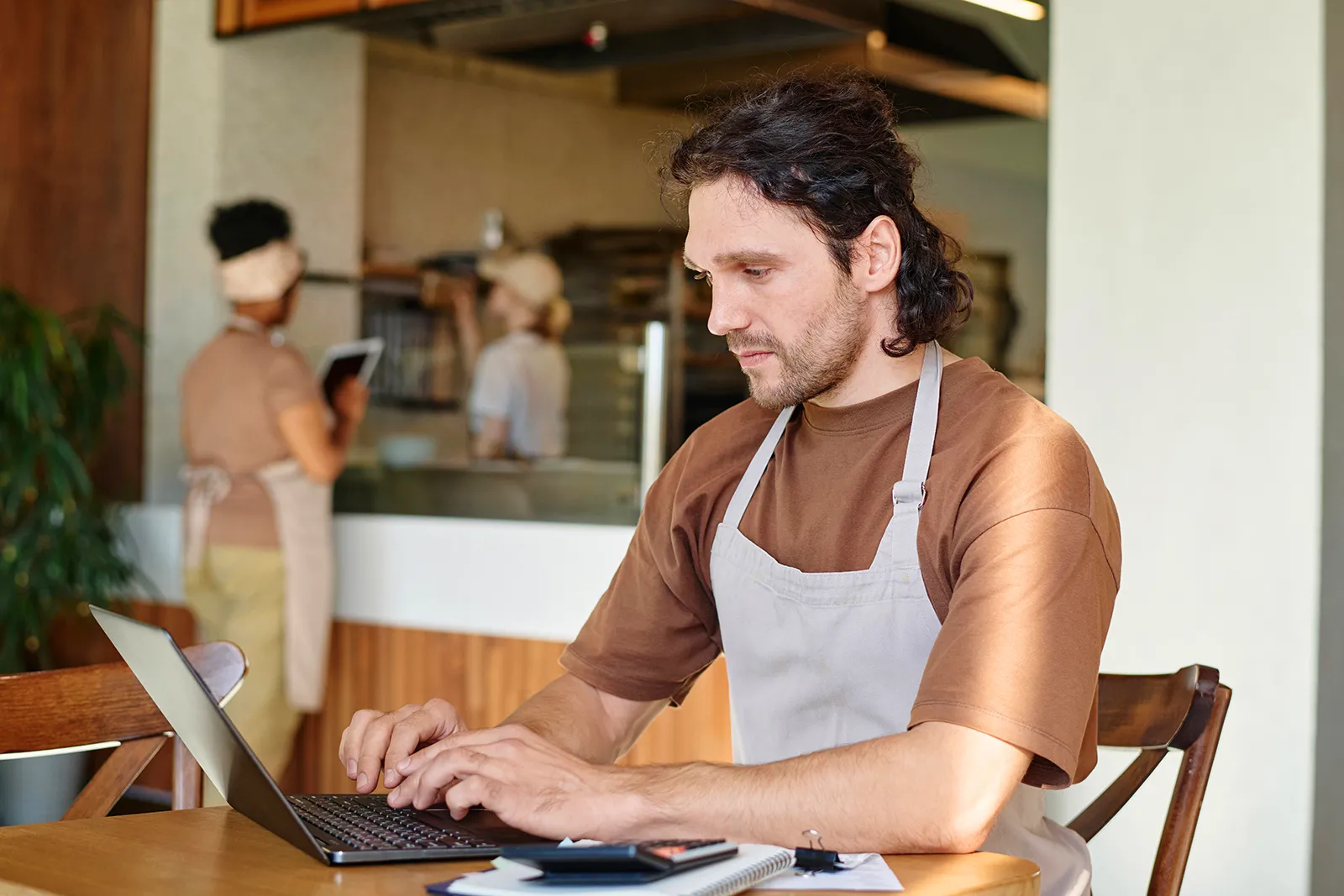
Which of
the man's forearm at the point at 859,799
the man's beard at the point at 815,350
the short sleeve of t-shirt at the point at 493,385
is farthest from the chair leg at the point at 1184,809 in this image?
the short sleeve of t-shirt at the point at 493,385

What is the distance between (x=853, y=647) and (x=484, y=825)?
37 cm

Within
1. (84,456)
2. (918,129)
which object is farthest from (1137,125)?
(918,129)

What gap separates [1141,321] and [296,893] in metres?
1.90

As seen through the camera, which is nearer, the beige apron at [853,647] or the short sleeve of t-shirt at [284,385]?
the beige apron at [853,647]

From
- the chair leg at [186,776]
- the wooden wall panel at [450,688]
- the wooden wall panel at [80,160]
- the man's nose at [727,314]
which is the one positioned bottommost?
the wooden wall panel at [450,688]

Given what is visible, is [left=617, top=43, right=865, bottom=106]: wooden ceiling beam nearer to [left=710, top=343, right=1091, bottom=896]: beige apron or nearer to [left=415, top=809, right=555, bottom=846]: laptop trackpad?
[left=710, top=343, right=1091, bottom=896]: beige apron

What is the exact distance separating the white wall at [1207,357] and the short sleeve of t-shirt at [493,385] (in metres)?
2.33

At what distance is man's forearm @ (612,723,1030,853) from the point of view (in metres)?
1.17

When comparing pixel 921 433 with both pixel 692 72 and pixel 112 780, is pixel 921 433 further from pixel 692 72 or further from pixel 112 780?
pixel 692 72

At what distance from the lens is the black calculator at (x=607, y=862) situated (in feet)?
3.21

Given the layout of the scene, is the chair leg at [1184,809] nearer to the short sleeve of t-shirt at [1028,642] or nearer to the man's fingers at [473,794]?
the short sleeve of t-shirt at [1028,642]

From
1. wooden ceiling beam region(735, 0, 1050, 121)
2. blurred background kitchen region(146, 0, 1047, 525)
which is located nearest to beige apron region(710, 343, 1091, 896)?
blurred background kitchen region(146, 0, 1047, 525)

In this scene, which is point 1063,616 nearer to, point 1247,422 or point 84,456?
point 1247,422

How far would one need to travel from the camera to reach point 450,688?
11.5 ft
